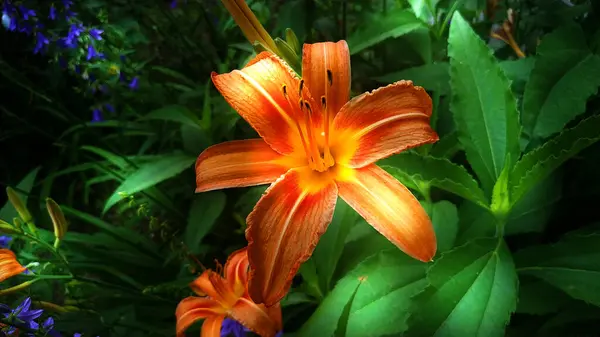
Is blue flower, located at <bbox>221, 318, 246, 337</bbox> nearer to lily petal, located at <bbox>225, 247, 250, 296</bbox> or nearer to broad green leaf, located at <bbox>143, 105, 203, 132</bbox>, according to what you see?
lily petal, located at <bbox>225, 247, 250, 296</bbox>

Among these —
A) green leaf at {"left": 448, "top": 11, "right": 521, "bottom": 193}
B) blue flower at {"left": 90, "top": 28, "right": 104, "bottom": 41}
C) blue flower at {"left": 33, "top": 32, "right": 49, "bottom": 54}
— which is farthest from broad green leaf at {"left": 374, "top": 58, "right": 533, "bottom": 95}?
blue flower at {"left": 33, "top": 32, "right": 49, "bottom": 54}

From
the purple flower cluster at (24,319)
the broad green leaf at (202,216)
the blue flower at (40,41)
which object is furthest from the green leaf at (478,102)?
the blue flower at (40,41)

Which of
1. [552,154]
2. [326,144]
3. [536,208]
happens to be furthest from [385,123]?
[536,208]

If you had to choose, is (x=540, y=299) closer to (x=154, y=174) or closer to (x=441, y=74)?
(x=441, y=74)

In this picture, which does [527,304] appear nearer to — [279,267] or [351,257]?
[351,257]

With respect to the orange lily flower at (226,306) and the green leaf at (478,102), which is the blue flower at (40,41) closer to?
the orange lily flower at (226,306)
